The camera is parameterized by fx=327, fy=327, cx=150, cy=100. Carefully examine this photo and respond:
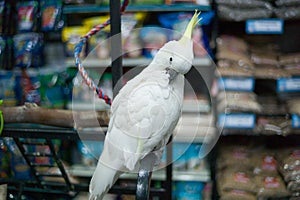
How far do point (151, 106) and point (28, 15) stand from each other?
1.48 m

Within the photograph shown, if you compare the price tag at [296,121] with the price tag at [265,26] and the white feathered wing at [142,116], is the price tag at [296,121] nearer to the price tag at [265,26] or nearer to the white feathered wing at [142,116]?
the price tag at [265,26]

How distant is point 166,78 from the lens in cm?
70

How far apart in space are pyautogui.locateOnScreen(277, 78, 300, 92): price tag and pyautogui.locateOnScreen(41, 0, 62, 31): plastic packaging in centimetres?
126

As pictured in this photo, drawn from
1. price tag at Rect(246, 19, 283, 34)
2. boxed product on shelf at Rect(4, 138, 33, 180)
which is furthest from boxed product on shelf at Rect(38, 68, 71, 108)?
price tag at Rect(246, 19, 283, 34)

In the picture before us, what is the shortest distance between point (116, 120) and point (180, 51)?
0.68ft

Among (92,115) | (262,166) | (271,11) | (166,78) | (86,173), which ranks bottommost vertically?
(86,173)

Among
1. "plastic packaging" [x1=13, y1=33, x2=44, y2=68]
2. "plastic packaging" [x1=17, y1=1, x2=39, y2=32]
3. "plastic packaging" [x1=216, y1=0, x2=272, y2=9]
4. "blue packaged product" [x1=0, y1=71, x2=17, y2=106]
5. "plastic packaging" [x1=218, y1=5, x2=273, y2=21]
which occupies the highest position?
"plastic packaging" [x1=216, y1=0, x2=272, y2=9]

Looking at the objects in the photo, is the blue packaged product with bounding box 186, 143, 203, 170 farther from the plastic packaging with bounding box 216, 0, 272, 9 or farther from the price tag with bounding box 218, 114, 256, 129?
the plastic packaging with bounding box 216, 0, 272, 9

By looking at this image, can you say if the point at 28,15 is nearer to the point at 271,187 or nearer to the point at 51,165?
the point at 51,165

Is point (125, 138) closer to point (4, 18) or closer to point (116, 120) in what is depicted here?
point (116, 120)

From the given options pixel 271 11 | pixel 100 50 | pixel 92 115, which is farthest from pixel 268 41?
pixel 92 115

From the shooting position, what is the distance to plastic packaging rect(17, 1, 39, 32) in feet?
6.22

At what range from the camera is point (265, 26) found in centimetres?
161

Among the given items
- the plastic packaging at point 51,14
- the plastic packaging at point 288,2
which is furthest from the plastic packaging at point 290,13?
the plastic packaging at point 51,14
